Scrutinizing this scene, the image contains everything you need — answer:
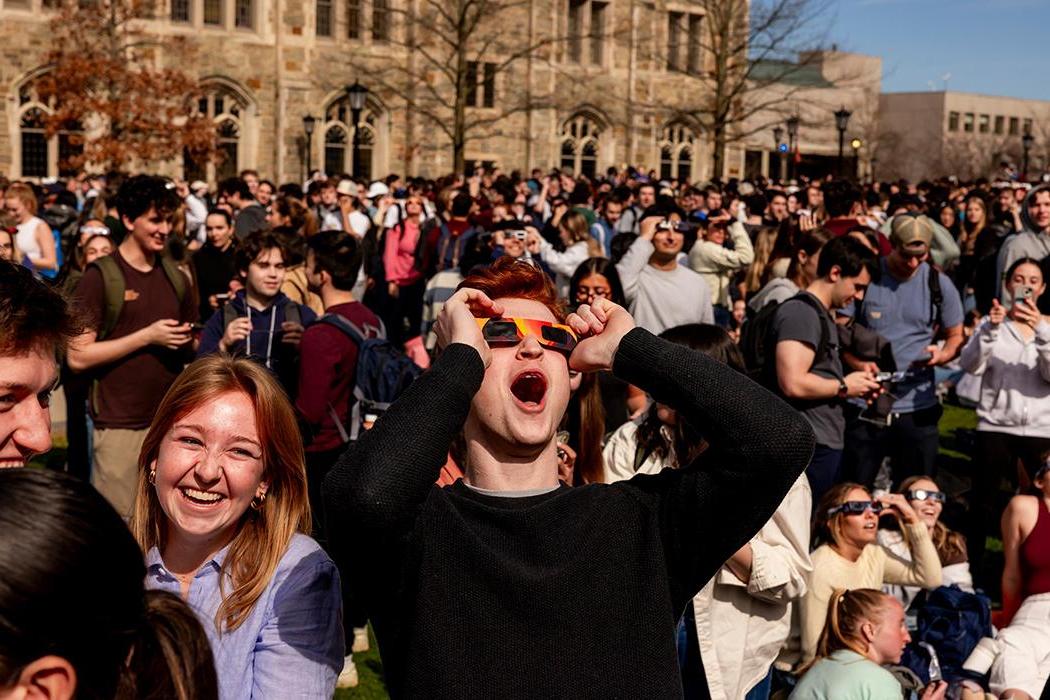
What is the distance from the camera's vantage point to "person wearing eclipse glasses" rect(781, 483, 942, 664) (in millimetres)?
4715

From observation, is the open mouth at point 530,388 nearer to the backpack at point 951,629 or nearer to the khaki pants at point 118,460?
the backpack at point 951,629

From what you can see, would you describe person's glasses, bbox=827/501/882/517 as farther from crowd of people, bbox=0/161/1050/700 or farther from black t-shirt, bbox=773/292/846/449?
black t-shirt, bbox=773/292/846/449

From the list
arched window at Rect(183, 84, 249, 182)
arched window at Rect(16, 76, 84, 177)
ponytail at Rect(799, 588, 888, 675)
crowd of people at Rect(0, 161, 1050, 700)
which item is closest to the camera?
crowd of people at Rect(0, 161, 1050, 700)

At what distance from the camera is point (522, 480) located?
7.93ft

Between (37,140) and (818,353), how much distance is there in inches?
980

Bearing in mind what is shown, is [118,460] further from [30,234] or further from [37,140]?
[37,140]

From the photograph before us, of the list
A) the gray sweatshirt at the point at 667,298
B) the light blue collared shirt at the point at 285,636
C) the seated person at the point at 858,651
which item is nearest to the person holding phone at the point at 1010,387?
the gray sweatshirt at the point at 667,298

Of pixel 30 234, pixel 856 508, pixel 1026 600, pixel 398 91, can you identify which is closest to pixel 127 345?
pixel 856 508

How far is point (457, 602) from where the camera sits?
2225mm

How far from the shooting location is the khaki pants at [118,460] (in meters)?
5.39

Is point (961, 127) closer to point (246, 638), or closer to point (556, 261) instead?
point (556, 261)

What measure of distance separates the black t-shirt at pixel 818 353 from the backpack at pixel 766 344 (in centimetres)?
2

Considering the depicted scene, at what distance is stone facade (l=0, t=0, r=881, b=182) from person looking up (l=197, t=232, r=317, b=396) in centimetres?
2297

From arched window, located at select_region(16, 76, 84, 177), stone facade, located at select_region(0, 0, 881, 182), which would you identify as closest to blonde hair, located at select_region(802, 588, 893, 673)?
arched window, located at select_region(16, 76, 84, 177)
